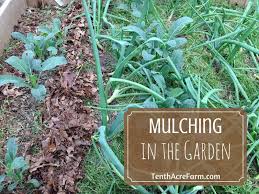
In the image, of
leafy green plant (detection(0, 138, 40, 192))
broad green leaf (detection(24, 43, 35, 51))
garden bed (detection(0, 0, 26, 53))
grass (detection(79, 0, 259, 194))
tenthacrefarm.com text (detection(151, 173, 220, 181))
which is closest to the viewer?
tenthacrefarm.com text (detection(151, 173, 220, 181))

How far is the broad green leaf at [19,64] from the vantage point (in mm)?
1449

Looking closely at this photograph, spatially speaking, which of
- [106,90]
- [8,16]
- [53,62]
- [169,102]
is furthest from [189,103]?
[8,16]

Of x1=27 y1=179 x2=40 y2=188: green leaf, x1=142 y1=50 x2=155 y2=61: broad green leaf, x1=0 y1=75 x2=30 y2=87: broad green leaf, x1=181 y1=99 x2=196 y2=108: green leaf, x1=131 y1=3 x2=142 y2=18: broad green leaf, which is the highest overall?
x1=131 y1=3 x2=142 y2=18: broad green leaf

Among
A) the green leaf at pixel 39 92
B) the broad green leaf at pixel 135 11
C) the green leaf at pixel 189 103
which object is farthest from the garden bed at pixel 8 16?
the green leaf at pixel 189 103

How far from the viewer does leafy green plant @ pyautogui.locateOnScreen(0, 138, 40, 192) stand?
4.01 feet

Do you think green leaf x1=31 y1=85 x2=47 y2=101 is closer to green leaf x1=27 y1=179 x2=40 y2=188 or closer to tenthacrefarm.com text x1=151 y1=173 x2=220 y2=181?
green leaf x1=27 y1=179 x2=40 y2=188

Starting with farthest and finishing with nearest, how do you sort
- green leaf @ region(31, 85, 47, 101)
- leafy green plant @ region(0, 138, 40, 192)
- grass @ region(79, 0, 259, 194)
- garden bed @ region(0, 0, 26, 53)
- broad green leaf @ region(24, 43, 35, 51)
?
garden bed @ region(0, 0, 26, 53) < broad green leaf @ region(24, 43, 35, 51) < green leaf @ region(31, 85, 47, 101) < grass @ region(79, 0, 259, 194) < leafy green plant @ region(0, 138, 40, 192)

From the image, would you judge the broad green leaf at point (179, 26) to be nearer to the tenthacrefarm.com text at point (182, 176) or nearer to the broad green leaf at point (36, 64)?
the broad green leaf at point (36, 64)

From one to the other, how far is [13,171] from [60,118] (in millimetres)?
269

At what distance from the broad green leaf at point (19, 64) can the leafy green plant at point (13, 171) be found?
333mm

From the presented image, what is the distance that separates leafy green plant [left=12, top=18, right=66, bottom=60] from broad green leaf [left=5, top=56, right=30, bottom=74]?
140mm

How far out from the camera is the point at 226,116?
1.12 meters

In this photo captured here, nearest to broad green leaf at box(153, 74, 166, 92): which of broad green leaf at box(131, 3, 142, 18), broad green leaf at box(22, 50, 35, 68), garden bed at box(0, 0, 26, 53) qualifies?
broad green leaf at box(131, 3, 142, 18)

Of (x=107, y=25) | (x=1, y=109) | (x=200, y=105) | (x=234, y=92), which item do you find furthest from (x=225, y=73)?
(x=1, y=109)
